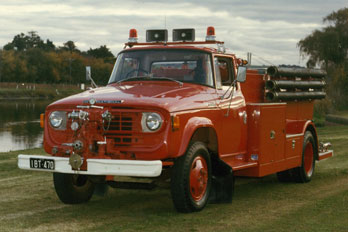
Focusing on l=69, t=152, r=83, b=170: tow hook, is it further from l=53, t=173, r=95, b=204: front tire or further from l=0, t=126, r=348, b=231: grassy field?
l=53, t=173, r=95, b=204: front tire

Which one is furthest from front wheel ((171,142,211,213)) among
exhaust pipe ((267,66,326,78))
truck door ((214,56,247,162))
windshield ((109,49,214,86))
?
exhaust pipe ((267,66,326,78))

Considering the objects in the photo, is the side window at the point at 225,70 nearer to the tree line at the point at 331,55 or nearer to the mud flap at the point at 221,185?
the mud flap at the point at 221,185

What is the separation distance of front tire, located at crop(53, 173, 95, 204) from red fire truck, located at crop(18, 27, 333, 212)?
0.01 metres

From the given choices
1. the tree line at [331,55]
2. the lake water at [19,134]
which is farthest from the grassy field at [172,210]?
the tree line at [331,55]

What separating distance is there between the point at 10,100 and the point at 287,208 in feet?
298

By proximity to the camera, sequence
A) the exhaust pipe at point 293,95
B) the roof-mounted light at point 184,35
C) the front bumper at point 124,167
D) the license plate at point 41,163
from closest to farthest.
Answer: the front bumper at point 124,167, the license plate at point 41,163, the roof-mounted light at point 184,35, the exhaust pipe at point 293,95

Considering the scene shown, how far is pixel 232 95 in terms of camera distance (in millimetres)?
9469

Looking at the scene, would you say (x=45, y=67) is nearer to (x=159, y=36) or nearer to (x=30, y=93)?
(x=30, y=93)

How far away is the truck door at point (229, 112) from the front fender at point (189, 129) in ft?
2.60

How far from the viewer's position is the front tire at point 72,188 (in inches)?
348

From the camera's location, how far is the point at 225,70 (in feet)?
32.5

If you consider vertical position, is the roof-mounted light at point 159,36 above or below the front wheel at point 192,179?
above

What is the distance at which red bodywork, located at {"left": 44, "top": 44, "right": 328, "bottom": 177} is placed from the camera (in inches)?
307

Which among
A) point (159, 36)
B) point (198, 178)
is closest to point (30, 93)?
point (159, 36)
